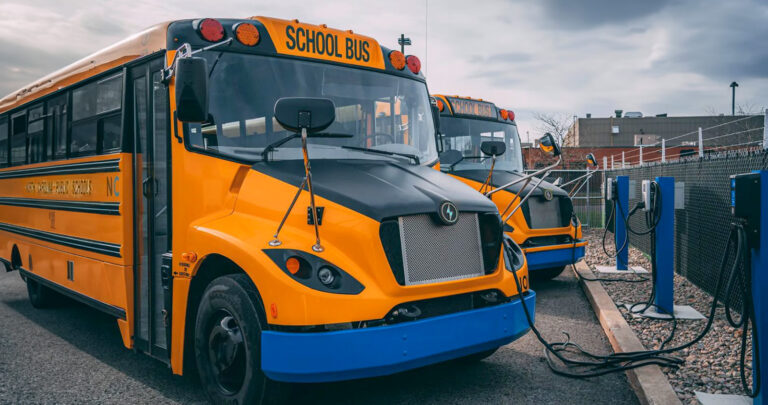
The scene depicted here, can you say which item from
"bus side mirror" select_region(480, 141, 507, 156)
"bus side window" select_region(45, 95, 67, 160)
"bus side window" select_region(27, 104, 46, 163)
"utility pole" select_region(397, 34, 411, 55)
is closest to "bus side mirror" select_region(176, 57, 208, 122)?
"bus side window" select_region(45, 95, 67, 160)

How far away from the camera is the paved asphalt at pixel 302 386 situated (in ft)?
14.7

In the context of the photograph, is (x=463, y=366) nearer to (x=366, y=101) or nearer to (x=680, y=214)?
(x=366, y=101)

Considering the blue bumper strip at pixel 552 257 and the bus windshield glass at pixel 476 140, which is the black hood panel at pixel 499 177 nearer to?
the bus windshield glass at pixel 476 140

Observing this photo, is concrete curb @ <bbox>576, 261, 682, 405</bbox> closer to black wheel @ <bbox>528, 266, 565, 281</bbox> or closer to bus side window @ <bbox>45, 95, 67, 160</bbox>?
black wheel @ <bbox>528, 266, 565, 281</bbox>

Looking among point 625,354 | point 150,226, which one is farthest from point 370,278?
point 625,354

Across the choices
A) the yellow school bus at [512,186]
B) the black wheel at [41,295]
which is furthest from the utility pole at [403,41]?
the black wheel at [41,295]

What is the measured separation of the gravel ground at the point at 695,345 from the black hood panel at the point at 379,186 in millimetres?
1800

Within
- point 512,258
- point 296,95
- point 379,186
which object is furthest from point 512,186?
point 379,186

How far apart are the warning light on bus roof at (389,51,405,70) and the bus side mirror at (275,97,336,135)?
159 centimetres

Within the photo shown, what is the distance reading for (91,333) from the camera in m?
6.65

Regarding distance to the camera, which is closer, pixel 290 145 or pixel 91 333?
pixel 290 145

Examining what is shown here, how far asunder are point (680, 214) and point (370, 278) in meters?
6.38

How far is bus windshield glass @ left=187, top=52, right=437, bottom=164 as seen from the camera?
436 centimetres

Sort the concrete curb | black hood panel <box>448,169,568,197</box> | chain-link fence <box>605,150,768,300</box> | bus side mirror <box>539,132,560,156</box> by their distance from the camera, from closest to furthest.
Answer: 1. the concrete curb
2. bus side mirror <box>539,132,560,156</box>
3. chain-link fence <box>605,150,768,300</box>
4. black hood panel <box>448,169,568,197</box>
